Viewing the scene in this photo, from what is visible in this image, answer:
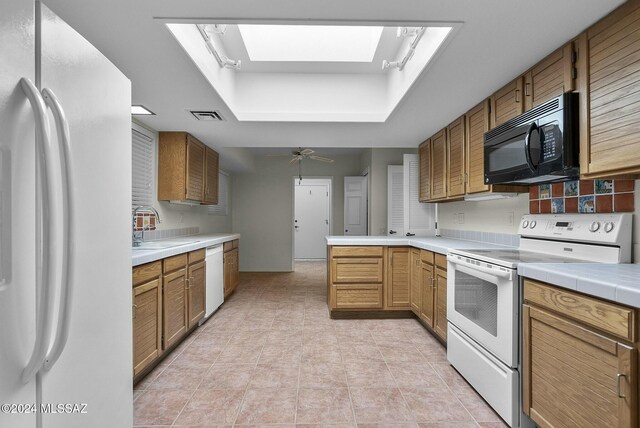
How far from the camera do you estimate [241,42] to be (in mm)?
2455

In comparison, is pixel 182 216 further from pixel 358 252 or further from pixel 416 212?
pixel 416 212

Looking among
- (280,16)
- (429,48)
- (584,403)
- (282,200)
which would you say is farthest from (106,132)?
(282,200)

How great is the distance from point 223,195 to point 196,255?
9.69 ft

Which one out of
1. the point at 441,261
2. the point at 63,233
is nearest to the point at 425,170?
the point at 441,261

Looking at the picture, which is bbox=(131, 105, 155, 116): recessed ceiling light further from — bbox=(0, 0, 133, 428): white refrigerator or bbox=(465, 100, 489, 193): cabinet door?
bbox=(465, 100, 489, 193): cabinet door

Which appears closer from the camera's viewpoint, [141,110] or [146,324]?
[146,324]

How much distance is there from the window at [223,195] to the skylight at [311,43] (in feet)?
10.6

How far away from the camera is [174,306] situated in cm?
253

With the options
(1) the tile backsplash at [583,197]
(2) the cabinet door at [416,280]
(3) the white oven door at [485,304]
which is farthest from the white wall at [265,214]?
(1) the tile backsplash at [583,197]

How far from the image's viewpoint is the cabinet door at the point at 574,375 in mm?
1072

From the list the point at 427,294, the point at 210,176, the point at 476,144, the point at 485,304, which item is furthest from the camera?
the point at 210,176

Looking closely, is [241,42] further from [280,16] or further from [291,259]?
[291,259]

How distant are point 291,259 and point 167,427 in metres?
4.76

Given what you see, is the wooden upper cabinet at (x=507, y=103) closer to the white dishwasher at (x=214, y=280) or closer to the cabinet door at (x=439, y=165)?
the cabinet door at (x=439, y=165)
